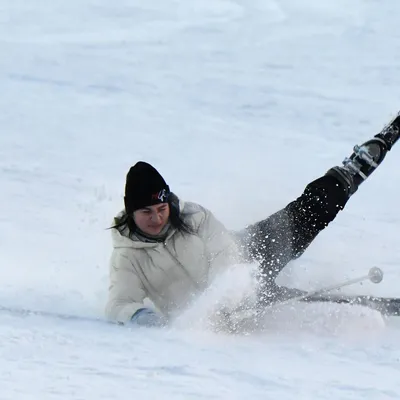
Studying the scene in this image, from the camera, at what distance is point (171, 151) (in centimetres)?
940

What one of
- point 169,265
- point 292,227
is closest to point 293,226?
point 292,227

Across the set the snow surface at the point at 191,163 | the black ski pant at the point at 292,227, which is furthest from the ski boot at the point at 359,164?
the snow surface at the point at 191,163

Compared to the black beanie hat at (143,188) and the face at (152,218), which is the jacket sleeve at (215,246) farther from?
the black beanie hat at (143,188)

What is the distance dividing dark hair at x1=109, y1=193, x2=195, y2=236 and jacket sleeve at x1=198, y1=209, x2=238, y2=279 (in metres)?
0.12

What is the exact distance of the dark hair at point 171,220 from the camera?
16.3 feet

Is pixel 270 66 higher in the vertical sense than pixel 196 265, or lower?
higher

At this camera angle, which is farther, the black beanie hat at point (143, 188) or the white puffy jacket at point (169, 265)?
the white puffy jacket at point (169, 265)

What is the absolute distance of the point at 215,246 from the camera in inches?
202

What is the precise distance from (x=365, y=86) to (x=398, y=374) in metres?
7.71

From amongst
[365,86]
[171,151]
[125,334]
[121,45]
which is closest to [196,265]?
[125,334]

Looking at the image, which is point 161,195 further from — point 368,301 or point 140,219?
point 368,301

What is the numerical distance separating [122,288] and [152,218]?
0.34m

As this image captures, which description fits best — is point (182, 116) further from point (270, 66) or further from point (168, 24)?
point (168, 24)

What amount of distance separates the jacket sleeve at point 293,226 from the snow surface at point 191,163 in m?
0.33
